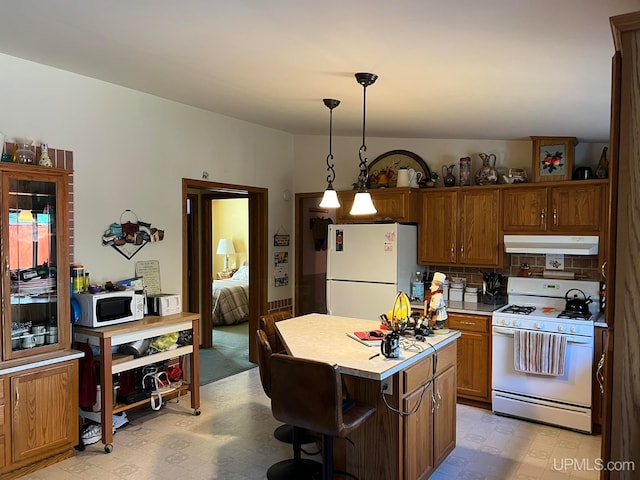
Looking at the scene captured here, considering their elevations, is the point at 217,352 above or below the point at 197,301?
below

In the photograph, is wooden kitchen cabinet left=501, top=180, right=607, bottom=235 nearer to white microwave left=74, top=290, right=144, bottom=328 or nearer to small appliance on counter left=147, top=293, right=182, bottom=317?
small appliance on counter left=147, top=293, right=182, bottom=317

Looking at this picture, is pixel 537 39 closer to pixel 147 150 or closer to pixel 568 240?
pixel 568 240

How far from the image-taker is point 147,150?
13.5 feet

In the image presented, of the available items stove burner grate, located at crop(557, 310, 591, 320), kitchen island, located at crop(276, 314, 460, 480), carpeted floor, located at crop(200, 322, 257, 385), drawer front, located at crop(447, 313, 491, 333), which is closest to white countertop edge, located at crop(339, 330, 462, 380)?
kitchen island, located at crop(276, 314, 460, 480)

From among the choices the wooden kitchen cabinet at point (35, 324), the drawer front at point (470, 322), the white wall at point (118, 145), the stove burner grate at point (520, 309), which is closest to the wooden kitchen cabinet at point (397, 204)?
the drawer front at point (470, 322)

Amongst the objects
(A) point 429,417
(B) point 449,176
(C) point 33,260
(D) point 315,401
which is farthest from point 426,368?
(C) point 33,260

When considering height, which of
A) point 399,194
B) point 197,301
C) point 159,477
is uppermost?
point 399,194

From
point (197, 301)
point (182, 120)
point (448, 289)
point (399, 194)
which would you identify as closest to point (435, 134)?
point (399, 194)

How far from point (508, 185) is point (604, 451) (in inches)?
123

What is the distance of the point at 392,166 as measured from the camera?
17.0ft

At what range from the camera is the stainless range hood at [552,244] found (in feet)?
13.0

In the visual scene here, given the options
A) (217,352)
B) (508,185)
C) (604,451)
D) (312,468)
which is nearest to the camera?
(604,451)

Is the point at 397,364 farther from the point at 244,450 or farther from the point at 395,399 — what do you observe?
the point at 244,450

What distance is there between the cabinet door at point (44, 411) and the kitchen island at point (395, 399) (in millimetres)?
1473
